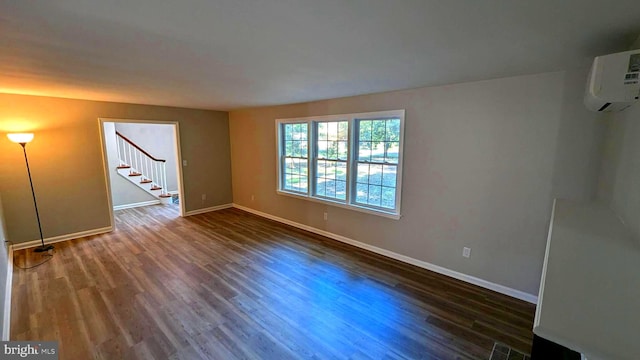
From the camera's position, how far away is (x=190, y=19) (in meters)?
1.47

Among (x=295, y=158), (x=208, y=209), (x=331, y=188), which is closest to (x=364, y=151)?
(x=331, y=188)

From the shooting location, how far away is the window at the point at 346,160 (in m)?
3.82

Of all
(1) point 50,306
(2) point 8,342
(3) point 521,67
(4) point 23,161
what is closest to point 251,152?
(4) point 23,161

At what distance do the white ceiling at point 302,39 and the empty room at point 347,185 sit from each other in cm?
2

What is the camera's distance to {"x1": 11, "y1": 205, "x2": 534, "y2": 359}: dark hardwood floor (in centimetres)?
222

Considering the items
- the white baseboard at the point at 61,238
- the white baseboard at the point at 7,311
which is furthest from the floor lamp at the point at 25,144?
the white baseboard at the point at 7,311

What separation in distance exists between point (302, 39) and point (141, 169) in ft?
23.5

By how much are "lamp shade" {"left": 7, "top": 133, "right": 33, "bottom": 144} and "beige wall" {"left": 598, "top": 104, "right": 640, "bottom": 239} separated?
20.9 feet

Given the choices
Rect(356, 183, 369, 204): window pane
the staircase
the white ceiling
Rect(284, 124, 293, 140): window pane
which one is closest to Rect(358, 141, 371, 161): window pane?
Rect(356, 183, 369, 204): window pane

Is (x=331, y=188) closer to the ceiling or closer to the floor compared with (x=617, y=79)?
closer to the floor

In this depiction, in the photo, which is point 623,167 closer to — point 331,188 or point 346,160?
point 346,160

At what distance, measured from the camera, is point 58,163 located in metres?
4.34

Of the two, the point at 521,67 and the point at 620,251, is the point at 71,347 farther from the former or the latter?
the point at 521,67

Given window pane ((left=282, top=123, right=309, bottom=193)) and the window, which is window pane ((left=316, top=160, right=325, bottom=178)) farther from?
window pane ((left=282, top=123, right=309, bottom=193))
